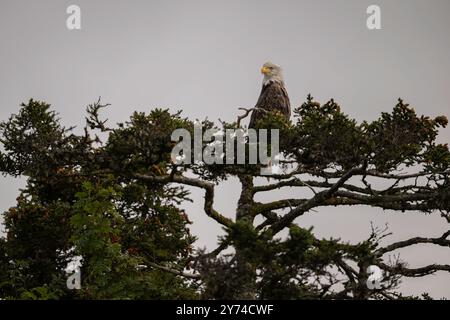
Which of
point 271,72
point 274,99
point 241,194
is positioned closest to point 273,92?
point 274,99

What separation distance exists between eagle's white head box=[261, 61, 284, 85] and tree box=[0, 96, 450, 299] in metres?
5.19

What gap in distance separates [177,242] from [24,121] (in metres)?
5.79

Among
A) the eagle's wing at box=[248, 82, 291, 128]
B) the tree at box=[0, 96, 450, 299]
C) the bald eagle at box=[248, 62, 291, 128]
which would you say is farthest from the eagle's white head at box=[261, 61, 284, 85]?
the tree at box=[0, 96, 450, 299]

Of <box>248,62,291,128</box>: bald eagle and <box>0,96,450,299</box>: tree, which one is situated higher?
<box>248,62,291,128</box>: bald eagle

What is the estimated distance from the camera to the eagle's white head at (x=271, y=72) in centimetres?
2125

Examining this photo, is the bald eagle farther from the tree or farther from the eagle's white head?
the tree

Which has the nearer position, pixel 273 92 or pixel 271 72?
pixel 273 92

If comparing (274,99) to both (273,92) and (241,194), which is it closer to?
(273,92)

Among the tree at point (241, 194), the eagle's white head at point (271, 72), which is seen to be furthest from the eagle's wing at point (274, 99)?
the tree at point (241, 194)

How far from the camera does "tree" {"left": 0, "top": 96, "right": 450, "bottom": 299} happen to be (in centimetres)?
1162

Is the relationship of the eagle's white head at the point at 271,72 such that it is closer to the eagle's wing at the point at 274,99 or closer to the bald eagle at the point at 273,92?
the bald eagle at the point at 273,92

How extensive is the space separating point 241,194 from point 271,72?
18.5 feet

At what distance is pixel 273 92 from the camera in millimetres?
20578
